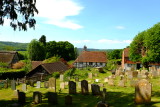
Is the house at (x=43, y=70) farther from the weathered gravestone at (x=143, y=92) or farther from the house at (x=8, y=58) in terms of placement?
the house at (x=8, y=58)

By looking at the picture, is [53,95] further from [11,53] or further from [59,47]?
[59,47]

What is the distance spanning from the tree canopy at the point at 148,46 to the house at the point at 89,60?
775 inches

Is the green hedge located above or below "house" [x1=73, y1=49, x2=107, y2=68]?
below

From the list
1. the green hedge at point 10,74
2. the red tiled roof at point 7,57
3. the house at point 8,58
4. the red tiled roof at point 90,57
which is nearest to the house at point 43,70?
the green hedge at point 10,74

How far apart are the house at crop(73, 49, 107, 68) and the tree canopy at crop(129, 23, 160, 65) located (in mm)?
19686

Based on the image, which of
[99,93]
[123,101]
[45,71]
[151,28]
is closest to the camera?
[123,101]

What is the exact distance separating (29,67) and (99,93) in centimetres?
3564

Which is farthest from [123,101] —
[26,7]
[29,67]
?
[29,67]

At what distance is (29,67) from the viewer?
168ft

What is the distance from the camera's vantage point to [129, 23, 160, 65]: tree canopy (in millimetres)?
42188

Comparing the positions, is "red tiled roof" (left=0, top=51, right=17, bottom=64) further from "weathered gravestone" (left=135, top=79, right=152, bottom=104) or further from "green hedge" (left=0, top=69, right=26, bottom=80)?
"weathered gravestone" (left=135, top=79, right=152, bottom=104)

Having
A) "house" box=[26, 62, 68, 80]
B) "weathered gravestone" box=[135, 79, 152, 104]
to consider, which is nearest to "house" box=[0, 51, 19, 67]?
"house" box=[26, 62, 68, 80]

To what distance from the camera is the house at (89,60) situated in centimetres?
6669

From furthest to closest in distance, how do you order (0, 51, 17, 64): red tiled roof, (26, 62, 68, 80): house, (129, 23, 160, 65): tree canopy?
(0, 51, 17, 64): red tiled roof → (129, 23, 160, 65): tree canopy → (26, 62, 68, 80): house
